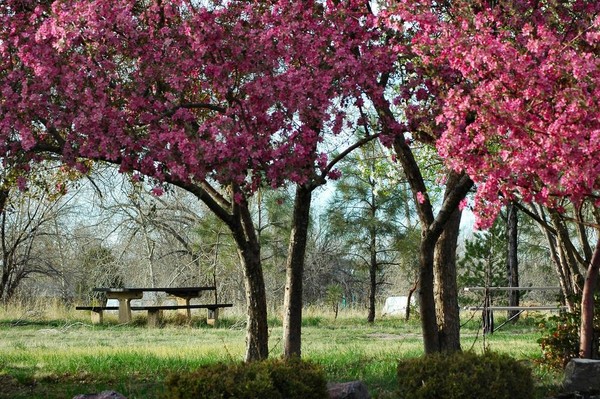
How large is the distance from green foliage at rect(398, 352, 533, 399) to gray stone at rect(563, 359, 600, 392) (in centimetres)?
135

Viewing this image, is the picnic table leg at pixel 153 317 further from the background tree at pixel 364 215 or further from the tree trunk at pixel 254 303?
the tree trunk at pixel 254 303

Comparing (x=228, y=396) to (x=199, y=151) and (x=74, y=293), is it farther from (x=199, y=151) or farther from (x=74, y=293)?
(x=74, y=293)

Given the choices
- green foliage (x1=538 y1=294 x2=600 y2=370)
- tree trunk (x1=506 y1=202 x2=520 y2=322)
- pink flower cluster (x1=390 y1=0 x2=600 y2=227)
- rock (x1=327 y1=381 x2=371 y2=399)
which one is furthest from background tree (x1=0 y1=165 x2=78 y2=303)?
rock (x1=327 y1=381 x2=371 y2=399)

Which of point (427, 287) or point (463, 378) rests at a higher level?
point (427, 287)

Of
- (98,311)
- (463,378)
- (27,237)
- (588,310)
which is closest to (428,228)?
(588,310)

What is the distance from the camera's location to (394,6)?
791cm

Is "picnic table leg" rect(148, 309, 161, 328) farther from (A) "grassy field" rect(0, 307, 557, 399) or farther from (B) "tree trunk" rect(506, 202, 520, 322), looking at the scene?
(B) "tree trunk" rect(506, 202, 520, 322)

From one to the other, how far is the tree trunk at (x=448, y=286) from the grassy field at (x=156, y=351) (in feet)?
1.68

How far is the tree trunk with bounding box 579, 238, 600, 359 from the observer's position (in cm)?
927

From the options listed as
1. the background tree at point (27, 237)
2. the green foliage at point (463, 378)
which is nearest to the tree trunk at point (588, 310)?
the green foliage at point (463, 378)

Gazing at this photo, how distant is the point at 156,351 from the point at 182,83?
226 inches

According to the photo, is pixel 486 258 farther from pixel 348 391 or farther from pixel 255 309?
pixel 348 391

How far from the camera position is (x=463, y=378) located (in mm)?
6352

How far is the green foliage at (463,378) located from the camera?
633 cm
